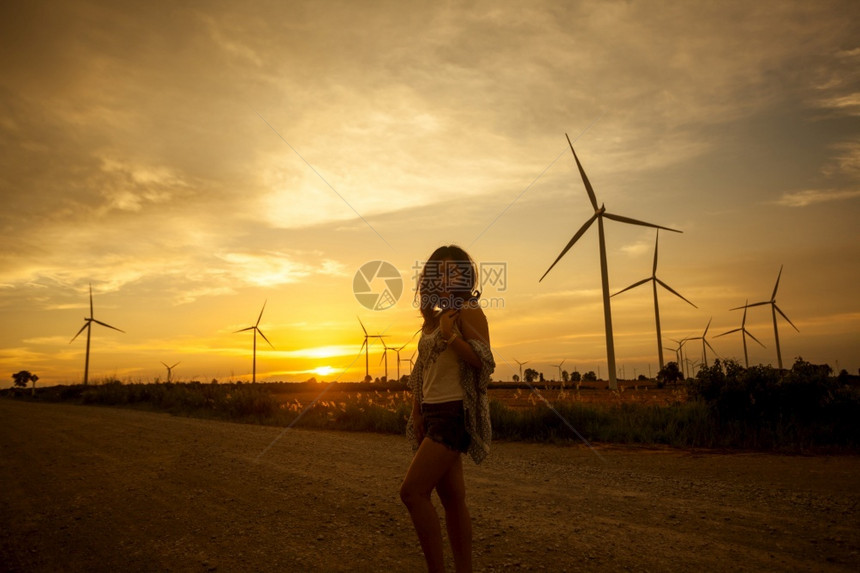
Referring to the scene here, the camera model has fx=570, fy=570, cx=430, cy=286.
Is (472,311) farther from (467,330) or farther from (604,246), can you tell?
(604,246)

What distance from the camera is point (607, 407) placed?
1767 cm

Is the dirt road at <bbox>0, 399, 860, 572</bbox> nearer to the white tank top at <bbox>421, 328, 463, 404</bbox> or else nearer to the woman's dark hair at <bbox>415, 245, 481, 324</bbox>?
the white tank top at <bbox>421, 328, 463, 404</bbox>

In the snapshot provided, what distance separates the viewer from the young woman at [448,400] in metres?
3.96

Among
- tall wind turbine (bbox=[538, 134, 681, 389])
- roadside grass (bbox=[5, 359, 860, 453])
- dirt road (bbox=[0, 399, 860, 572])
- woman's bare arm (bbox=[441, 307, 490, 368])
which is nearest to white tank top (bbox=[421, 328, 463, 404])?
woman's bare arm (bbox=[441, 307, 490, 368])

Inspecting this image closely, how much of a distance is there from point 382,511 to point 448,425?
3.19m

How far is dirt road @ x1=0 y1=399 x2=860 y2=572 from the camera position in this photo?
17.3 ft

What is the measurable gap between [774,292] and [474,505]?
2115 inches

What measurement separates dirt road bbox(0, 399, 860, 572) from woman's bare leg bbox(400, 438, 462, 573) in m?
1.31

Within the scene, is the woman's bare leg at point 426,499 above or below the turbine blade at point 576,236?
below

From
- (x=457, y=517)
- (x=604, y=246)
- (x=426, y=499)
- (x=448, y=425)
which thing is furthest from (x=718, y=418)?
(x=604, y=246)

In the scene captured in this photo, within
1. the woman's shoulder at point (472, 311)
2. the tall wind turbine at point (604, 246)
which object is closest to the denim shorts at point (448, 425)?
the woman's shoulder at point (472, 311)

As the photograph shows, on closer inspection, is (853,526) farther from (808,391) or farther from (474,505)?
(808,391)

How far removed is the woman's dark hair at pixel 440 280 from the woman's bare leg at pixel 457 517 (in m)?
1.17

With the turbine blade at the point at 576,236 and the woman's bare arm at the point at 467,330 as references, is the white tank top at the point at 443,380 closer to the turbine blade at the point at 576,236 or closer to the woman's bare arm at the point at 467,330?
the woman's bare arm at the point at 467,330
